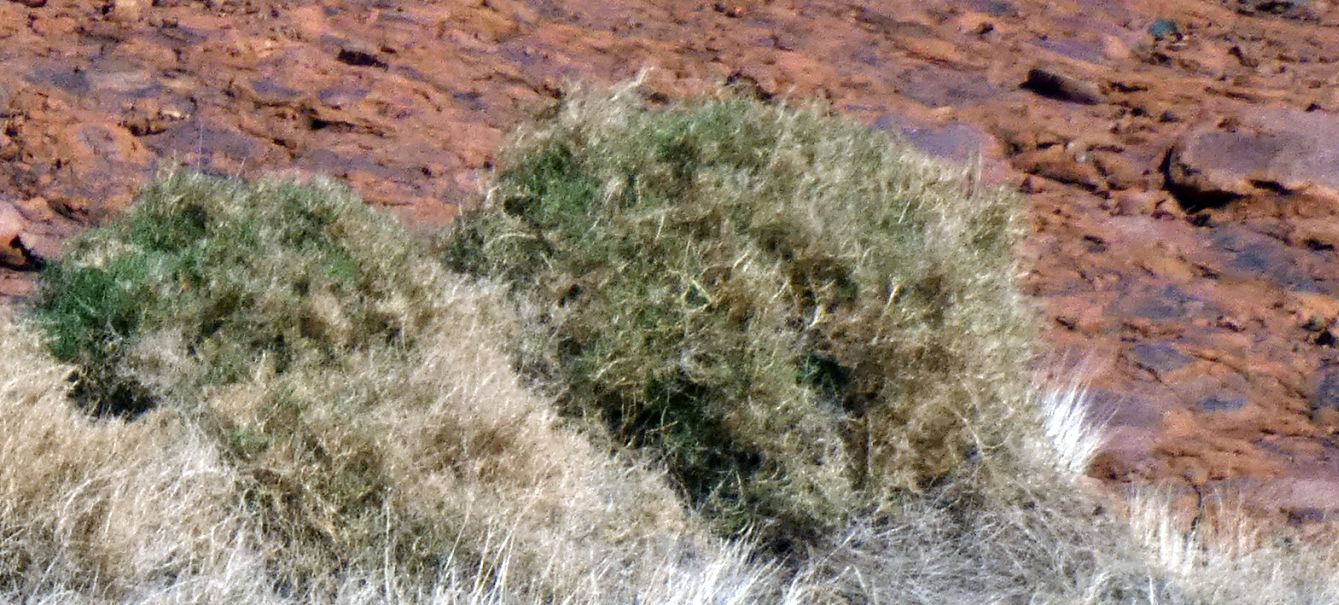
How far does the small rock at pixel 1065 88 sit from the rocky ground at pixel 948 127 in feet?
0.06

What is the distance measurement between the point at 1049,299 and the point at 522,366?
99.6 inches

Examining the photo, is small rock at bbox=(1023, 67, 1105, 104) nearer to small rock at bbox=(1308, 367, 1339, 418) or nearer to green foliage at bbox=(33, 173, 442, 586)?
small rock at bbox=(1308, 367, 1339, 418)

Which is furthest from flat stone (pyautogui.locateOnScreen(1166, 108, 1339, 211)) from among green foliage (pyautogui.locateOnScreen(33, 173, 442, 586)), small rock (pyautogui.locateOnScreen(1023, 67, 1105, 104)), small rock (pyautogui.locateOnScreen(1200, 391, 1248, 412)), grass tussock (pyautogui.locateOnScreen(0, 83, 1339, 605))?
green foliage (pyautogui.locateOnScreen(33, 173, 442, 586))

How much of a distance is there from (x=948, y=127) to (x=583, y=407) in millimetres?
3407

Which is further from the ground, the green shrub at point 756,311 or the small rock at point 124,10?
the small rock at point 124,10

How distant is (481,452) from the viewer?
5.05 meters

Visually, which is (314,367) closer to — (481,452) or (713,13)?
(481,452)

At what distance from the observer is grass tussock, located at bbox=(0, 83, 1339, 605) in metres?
4.68

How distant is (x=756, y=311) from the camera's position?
18.7 feet

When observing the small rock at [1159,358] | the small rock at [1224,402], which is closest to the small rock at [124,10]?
the small rock at [1159,358]

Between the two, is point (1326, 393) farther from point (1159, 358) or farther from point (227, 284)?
point (227, 284)

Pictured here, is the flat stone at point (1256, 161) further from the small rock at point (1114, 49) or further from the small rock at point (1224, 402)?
the small rock at point (1224, 402)

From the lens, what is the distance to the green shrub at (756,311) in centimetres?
557

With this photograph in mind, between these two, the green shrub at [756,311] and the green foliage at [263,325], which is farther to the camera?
the green shrub at [756,311]
